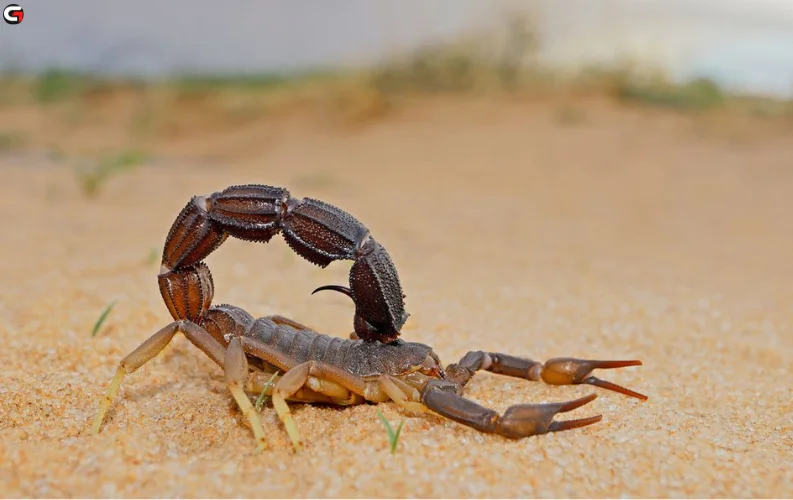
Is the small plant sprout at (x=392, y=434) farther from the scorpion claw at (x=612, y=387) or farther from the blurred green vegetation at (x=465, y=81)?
→ the blurred green vegetation at (x=465, y=81)

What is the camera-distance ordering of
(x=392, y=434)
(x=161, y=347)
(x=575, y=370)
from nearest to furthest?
(x=392, y=434) < (x=161, y=347) < (x=575, y=370)

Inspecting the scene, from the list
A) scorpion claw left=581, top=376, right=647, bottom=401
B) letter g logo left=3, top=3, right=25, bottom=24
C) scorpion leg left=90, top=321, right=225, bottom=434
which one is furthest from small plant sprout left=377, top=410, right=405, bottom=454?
letter g logo left=3, top=3, right=25, bottom=24

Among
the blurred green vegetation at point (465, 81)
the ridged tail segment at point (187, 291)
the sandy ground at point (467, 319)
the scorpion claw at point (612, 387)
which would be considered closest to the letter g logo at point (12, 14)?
the sandy ground at point (467, 319)

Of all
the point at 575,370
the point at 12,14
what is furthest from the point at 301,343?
the point at 12,14

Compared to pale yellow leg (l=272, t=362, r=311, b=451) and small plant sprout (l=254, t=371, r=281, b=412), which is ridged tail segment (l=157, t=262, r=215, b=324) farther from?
pale yellow leg (l=272, t=362, r=311, b=451)

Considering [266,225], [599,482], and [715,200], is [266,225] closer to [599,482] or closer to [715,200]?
[599,482]

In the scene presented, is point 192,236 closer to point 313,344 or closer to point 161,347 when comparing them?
point 161,347
